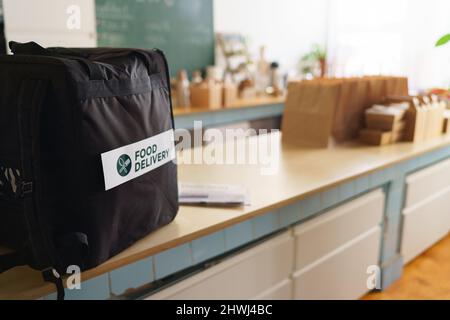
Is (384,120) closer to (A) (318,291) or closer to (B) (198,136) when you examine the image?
(A) (318,291)

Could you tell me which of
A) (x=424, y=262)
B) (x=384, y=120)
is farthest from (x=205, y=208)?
(x=424, y=262)

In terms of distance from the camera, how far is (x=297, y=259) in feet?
5.22

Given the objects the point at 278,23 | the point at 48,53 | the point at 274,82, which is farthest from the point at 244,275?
the point at 278,23

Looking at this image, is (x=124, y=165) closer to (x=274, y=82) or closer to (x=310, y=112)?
(x=310, y=112)

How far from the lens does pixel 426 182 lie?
231 centimetres

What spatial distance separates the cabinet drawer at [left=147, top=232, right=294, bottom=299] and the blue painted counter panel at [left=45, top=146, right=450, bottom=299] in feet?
0.16

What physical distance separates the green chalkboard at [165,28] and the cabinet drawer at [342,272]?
2.44 metres

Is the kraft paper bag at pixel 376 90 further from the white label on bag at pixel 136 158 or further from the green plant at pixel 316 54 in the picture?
the green plant at pixel 316 54

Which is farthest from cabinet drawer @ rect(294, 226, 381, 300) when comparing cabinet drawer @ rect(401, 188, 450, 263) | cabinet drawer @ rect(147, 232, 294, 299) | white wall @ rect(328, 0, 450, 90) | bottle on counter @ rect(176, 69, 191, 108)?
white wall @ rect(328, 0, 450, 90)

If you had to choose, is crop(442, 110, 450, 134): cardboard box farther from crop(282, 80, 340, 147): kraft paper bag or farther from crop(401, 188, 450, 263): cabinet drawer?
crop(282, 80, 340, 147): kraft paper bag

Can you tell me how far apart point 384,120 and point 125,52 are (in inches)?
62.8

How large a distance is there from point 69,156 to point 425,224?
2146mm

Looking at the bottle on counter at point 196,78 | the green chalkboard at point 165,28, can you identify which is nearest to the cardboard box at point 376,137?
the bottle on counter at point 196,78

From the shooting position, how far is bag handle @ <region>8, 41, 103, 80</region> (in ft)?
2.87
